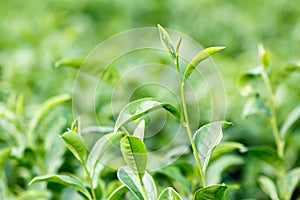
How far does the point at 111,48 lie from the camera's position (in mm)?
3092

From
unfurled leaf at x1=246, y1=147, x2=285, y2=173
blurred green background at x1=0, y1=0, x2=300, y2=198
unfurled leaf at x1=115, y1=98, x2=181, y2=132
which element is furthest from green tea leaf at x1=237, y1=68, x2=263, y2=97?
blurred green background at x1=0, y1=0, x2=300, y2=198

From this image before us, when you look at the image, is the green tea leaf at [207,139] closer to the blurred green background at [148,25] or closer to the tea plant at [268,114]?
the tea plant at [268,114]

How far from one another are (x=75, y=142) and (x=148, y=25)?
3.12 m

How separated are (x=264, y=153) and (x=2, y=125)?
2.86ft

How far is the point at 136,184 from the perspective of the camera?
130cm

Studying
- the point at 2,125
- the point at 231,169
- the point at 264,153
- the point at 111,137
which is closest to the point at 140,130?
the point at 111,137

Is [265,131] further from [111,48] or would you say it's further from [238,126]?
[111,48]

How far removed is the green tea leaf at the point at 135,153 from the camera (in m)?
1.20

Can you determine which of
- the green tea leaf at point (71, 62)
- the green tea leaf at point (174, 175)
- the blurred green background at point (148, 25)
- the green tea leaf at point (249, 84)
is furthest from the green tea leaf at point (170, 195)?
the blurred green background at point (148, 25)

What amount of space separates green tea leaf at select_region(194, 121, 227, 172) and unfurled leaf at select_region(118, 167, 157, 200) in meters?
0.16

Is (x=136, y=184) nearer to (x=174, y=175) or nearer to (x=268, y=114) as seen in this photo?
(x=174, y=175)

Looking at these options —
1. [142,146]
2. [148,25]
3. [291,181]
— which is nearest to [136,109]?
[142,146]

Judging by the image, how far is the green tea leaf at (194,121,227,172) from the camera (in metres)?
1.26

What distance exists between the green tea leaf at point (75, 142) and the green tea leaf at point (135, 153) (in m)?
0.11
